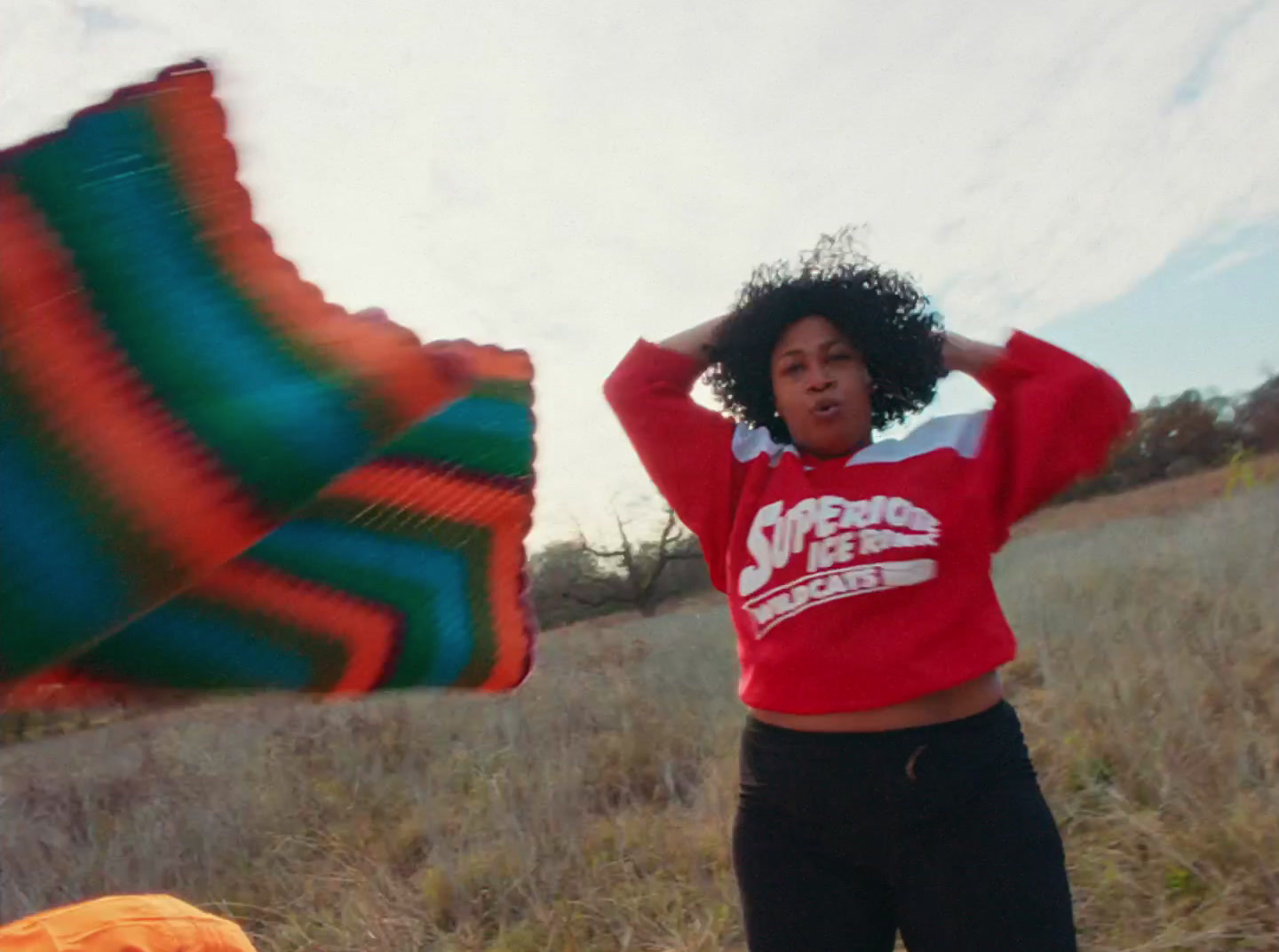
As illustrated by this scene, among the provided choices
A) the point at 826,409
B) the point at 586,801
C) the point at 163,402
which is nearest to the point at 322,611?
the point at 163,402

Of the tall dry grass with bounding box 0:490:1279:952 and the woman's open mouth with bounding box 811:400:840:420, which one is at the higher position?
the woman's open mouth with bounding box 811:400:840:420

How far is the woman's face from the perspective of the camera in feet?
5.25

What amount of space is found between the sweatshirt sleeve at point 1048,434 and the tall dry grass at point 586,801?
3.74ft

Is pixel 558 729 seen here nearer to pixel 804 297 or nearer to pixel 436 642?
pixel 804 297

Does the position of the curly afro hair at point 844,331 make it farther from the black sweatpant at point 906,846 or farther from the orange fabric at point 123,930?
the orange fabric at point 123,930

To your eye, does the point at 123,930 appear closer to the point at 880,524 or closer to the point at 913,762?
the point at 913,762

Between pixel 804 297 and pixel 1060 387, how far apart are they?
556 mm

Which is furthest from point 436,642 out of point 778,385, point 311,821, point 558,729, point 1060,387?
point 558,729

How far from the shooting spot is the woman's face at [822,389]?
160 centimetres

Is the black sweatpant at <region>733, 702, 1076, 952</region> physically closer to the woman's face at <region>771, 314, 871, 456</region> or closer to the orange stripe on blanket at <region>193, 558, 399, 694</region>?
the woman's face at <region>771, 314, 871, 456</region>

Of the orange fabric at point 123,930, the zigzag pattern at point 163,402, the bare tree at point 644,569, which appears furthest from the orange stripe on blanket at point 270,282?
the bare tree at point 644,569

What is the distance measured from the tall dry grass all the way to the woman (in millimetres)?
736

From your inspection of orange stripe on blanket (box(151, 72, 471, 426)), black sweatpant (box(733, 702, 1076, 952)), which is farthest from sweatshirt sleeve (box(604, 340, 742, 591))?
orange stripe on blanket (box(151, 72, 471, 426))

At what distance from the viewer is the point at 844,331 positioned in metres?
1.82
